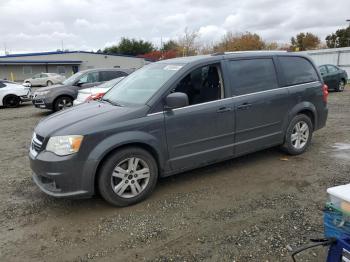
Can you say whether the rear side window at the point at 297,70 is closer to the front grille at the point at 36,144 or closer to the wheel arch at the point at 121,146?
the wheel arch at the point at 121,146

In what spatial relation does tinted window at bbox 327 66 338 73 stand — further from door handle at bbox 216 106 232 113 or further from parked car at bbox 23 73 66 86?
parked car at bbox 23 73 66 86

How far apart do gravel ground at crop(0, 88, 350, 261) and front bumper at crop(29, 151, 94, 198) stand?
325 millimetres

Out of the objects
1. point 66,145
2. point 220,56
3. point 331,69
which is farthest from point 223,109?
point 331,69

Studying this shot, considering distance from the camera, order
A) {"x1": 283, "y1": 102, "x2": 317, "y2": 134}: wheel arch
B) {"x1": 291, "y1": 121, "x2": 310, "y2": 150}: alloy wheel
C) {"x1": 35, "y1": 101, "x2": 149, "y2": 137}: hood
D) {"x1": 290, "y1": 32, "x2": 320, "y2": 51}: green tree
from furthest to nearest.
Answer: {"x1": 290, "y1": 32, "x2": 320, "y2": 51}: green tree, {"x1": 291, "y1": 121, "x2": 310, "y2": 150}: alloy wheel, {"x1": 283, "y1": 102, "x2": 317, "y2": 134}: wheel arch, {"x1": 35, "y1": 101, "x2": 149, "y2": 137}: hood

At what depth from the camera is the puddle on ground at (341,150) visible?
18.3 feet

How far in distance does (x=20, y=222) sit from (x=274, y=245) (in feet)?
9.15

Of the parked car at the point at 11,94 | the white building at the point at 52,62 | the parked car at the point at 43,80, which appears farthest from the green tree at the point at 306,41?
the parked car at the point at 11,94

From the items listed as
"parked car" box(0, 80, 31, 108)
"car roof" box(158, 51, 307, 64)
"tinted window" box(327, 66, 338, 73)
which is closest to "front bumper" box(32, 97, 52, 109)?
"parked car" box(0, 80, 31, 108)

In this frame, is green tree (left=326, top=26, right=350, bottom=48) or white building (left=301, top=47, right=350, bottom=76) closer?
white building (left=301, top=47, right=350, bottom=76)

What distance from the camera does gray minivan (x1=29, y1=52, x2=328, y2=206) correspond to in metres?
3.71

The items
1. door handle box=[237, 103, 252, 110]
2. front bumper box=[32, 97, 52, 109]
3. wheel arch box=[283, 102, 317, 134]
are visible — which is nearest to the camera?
door handle box=[237, 103, 252, 110]

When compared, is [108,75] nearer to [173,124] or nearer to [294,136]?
[294,136]

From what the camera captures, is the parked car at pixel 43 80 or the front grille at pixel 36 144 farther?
the parked car at pixel 43 80

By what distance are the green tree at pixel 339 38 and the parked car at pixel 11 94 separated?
5740 cm
